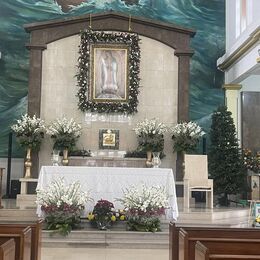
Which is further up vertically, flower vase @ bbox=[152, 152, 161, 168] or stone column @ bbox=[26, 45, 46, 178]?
stone column @ bbox=[26, 45, 46, 178]

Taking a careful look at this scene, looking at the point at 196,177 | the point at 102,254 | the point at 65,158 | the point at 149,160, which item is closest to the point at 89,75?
the point at 65,158

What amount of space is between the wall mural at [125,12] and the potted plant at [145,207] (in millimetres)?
5514

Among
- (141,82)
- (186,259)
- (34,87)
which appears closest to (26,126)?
(34,87)

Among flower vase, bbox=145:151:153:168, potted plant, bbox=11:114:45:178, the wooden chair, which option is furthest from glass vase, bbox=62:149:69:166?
the wooden chair

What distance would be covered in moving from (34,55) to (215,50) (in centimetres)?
508

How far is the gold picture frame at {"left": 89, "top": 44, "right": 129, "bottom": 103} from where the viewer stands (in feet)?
35.2

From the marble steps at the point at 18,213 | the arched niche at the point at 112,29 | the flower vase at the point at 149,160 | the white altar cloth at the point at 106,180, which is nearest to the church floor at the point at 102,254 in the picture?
the white altar cloth at the point at 106,180

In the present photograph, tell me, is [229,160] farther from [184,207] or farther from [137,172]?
[137,172]

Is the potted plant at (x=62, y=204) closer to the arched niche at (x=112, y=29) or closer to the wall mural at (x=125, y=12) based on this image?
the arched niche at (x=112, y=29)

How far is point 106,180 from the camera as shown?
7793mm

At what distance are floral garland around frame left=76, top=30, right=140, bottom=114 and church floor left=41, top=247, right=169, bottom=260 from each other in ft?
15.4

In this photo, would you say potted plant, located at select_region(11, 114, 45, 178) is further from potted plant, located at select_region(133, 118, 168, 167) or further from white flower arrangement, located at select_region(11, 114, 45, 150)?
potted plant, located at select_region(133, 118, 168, 167)

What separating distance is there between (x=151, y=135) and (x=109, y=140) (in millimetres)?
1153

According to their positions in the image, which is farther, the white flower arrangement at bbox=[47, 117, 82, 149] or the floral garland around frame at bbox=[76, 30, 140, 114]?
the floral garland around frame at bbox=[76, 30, 140, 114]
